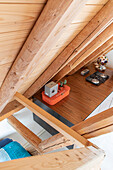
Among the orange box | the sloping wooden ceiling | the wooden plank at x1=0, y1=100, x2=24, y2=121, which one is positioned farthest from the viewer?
the orange box

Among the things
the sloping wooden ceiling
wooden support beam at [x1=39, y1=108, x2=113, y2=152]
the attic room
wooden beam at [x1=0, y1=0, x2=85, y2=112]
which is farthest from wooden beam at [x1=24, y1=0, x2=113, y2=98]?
wooden support beam at [x1=39, y1=108, x2=113, y2=152]

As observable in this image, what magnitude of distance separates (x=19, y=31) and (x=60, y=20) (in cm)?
25

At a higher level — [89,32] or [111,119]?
[89,32]

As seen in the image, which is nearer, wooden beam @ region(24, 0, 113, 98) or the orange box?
wooden beam @ region(24, 0, 113, 98)

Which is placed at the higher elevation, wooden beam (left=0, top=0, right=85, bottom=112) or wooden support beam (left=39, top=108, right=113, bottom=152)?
wooden beam (left=0, top=0, right=85, bottom=112)

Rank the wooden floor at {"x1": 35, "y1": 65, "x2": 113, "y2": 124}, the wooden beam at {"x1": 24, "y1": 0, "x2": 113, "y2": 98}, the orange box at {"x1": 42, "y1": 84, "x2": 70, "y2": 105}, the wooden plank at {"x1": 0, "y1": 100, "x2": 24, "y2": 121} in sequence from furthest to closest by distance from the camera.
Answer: the orange box at {"x1": 42, "y1": 84, "x2": 70, "y2": 105} → the wooden floor at {"x1": 35, "y1": 65, "x2": 113, "y2": 124} → the wooden plank at {"x1": 0, "y1": 100, "x2": 24, "y2": 121} → the wooden beam at {"x1": 24, "y1": 0, "x2": 113, "y2": 98}

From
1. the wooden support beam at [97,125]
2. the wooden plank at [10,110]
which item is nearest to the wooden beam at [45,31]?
the wooden support beam at [97,125]

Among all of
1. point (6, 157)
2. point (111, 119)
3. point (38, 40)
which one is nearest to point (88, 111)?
point (111, 119)

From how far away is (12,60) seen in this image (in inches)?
37.3

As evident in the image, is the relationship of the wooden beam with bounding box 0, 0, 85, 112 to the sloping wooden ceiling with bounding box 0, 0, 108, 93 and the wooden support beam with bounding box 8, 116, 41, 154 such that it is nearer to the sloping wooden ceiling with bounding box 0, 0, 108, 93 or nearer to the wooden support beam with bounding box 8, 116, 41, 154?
the sloping wooden ceiling with bounding box 0, 0, 108, 93

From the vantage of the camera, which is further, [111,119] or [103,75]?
[103,75]

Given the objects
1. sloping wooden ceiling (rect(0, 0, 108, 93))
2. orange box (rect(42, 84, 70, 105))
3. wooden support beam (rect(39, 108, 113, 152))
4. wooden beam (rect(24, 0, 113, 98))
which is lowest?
wooden support beam (rect(39, 108, 113, 152))

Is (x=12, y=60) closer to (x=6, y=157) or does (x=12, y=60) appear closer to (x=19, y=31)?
(x=19, y=31)

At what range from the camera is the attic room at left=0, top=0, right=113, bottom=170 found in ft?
1.81
